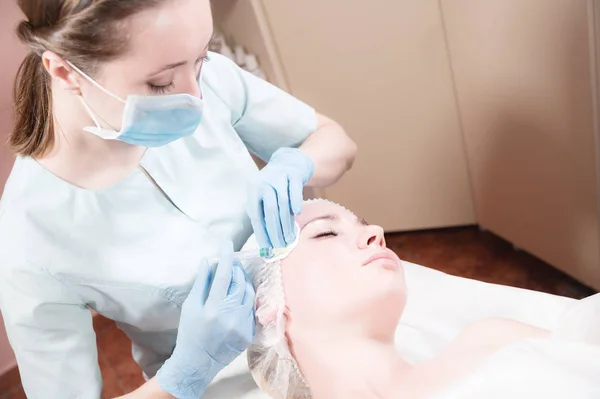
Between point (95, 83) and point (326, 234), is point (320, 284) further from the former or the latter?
point (95, 83)

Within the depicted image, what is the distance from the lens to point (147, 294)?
1232 millimetres

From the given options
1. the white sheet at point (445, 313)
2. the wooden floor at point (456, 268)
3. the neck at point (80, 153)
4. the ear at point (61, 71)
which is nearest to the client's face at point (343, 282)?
the white sheet at point (445, 313)

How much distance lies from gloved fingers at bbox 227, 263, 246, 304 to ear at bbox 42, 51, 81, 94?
0.43 meters

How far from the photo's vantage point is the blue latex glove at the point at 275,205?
119 cm

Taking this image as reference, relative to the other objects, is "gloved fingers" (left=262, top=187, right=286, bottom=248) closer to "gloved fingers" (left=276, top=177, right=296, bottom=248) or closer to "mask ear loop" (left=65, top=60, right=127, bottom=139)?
"gloved fingers" (left=276, top=177, right=296, bottom=248)

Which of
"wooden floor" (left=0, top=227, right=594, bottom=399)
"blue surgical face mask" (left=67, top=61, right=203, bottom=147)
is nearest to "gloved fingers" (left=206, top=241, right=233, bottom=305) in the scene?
"blue surgical face mask" (left=67, top=61, right=203, bottom=147)

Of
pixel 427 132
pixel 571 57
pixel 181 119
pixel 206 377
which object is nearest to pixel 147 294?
pixel 206 377

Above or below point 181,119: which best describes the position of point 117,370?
below

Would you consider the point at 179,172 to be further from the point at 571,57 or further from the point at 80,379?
the point at 571,57

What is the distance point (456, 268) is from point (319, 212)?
1400mm

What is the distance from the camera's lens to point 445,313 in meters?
1.45

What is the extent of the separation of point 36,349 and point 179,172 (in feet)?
1.41

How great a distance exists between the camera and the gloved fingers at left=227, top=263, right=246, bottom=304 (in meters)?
1.14

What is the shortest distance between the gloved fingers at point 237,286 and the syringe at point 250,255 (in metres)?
0.05
